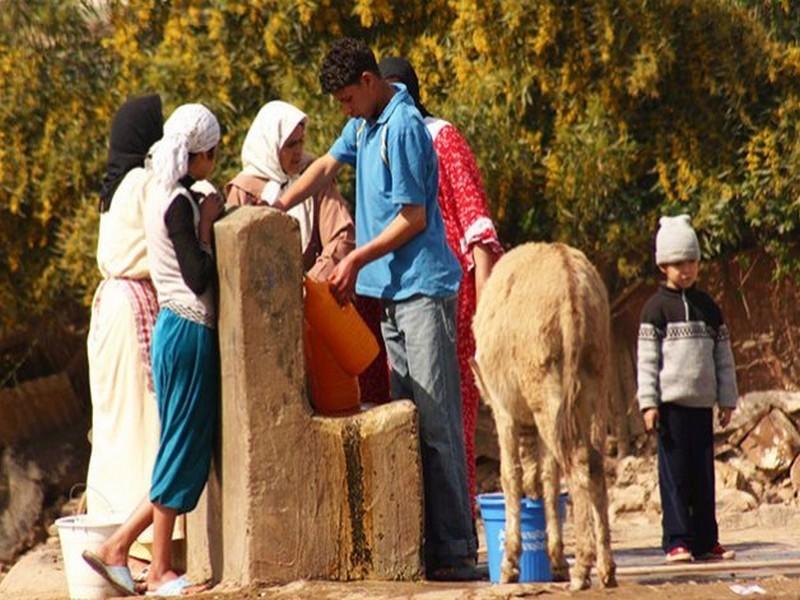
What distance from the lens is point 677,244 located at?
356 inches

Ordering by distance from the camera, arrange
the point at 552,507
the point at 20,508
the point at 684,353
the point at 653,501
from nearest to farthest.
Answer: the point at 552,507, the point at 684,353, the point at 653,501, the point at 20,508

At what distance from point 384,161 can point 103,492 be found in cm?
216

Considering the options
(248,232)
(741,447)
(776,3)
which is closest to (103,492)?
(248,232)

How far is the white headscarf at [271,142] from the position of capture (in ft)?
27.1

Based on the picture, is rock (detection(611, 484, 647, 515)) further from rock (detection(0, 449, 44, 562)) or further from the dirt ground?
rock (detection(0, 449, 44, 562))

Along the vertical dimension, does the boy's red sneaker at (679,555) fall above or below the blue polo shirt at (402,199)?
below

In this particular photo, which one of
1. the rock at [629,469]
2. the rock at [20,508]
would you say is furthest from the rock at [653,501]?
the rock at [20,508]

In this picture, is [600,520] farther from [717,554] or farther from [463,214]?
[717,554]

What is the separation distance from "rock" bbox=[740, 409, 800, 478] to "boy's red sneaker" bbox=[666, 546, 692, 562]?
11.2ft

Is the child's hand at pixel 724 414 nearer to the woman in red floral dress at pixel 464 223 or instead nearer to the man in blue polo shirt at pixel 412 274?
the woman in red floral dress at pixel 464 223

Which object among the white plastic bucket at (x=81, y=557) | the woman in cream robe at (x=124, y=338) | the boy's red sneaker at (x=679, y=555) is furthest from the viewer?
the boy's red sneaker at (x=679, y=555)

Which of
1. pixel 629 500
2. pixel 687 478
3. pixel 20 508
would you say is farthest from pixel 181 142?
pixel 20 508

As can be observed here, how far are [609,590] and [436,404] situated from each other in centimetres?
126

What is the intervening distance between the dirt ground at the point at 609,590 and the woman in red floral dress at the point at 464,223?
1.00 m
